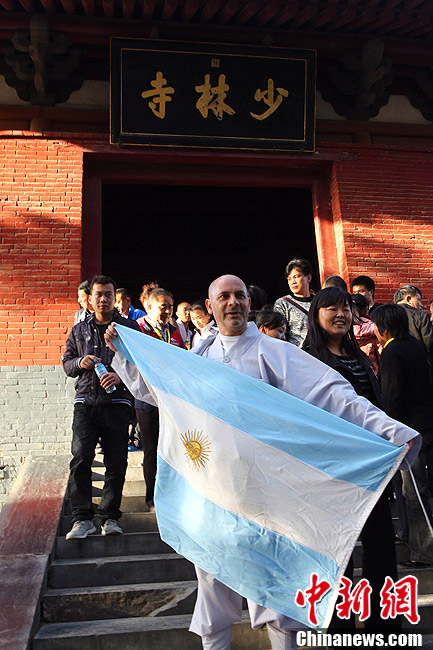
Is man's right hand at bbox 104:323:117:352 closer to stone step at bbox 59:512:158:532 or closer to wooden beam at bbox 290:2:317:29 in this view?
stone step at bbox 59:512:158:532

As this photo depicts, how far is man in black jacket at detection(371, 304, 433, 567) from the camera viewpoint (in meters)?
4.35

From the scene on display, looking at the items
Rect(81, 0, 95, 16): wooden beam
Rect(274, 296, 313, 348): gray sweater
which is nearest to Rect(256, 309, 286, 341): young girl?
Rect(274, 296, 313, 348): gray sweater

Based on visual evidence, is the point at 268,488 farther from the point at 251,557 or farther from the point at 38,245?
the point at 38,245

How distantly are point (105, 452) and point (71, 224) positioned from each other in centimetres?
406

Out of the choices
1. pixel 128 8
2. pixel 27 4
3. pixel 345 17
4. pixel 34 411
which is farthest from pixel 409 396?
pixel 27 4

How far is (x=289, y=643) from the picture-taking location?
2.99m

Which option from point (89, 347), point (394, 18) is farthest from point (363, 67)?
point (89, 347)

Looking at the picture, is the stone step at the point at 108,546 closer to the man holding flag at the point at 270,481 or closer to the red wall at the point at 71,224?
the man holding flag at the point at 270,481

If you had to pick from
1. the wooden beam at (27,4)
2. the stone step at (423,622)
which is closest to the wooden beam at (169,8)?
the wooden beam at (27,4)

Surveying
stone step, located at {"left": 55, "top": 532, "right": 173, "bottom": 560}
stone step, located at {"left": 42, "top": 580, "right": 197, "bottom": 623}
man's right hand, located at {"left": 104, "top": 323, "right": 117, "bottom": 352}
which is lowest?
stone step, located at {"left": 42, "top": 580, "right": 197, "bottom": 623}

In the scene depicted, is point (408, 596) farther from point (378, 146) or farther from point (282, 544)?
point (378, 146)

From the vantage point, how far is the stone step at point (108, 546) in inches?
179

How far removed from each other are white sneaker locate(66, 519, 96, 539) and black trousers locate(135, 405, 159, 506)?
647 mm

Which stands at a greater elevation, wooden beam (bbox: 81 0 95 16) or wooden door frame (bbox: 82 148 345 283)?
wooden beam (bbox: 81 0 95 16)
